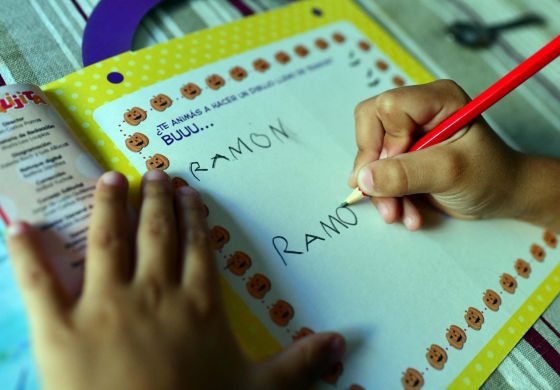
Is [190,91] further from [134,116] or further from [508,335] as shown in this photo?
[508,335]

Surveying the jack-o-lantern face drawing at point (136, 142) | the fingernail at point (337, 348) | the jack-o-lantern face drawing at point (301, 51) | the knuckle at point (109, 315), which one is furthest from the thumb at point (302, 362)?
the jack-o-lantern face drawing at point (301, 51)

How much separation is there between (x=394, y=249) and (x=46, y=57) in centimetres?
38

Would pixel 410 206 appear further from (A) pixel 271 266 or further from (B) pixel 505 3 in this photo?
(B) pixel 505 3

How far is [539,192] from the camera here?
1.56 ft

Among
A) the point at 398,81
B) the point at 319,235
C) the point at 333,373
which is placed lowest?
the point at 333,373

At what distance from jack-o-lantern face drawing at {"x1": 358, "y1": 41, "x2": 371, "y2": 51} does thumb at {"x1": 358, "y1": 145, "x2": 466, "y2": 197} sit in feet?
0.67

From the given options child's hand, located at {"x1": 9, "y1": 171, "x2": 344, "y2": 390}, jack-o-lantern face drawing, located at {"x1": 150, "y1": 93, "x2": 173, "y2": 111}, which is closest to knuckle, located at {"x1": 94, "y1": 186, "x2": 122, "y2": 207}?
child's hand, located at {"x1": 9, "y1": 171, "x2": 344, "y2": 390}

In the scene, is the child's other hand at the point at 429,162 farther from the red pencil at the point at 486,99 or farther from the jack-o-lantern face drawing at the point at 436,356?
the jack-o-lantern face drawing at the point at 436,356

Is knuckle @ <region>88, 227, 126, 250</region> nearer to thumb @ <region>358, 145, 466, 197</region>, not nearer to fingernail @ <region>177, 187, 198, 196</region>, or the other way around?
fingernail @ <region>177, 187, 198, 196</region>

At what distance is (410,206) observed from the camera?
1.45 ft

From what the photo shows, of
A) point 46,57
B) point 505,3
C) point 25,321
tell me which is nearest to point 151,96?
point 46,57

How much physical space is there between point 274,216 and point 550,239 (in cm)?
32

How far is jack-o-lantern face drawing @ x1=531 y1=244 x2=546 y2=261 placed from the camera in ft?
1.56

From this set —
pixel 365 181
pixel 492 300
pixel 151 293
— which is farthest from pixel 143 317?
pixel 492 300
